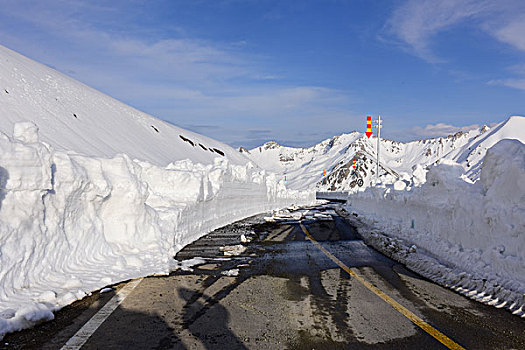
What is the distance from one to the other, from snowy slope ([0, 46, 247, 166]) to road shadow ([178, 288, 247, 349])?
1714cm

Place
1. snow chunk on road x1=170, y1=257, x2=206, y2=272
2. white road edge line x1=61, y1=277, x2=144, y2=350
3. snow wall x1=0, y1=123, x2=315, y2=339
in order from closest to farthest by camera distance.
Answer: white road edge line x1=61, y1=277, x2=144, y2=350, snow wall x1=0, y1=123, x2=315, y2=339, snow chunk on road x1=170, y1=257, x2=206, y2=272

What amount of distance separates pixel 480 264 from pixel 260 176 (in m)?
23.8

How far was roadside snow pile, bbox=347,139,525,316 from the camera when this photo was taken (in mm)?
6367

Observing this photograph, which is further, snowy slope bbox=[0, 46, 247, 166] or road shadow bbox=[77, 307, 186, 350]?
snowy slope bbox=[0, 46, 247, 166]

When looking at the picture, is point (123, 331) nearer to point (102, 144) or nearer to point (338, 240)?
point (338, 240)

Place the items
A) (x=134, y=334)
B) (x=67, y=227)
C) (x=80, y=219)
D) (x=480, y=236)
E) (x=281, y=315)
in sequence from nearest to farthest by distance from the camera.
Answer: (x=134, y=334) < (x=281, y=315) < (x=67, y=227) < (x=80, y=219) < (x=480, y=236)

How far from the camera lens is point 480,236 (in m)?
7.98

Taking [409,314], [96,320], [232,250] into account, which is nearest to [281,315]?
[409,314]

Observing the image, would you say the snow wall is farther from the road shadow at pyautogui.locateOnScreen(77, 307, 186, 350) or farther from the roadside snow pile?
the roadside snow pile

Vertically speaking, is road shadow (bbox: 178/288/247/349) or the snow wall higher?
the snow wall

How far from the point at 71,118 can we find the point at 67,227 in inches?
1193

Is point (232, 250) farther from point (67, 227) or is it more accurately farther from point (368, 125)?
point (368, 125)

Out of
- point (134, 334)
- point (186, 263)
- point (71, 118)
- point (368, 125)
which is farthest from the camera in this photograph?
point (368, 125)

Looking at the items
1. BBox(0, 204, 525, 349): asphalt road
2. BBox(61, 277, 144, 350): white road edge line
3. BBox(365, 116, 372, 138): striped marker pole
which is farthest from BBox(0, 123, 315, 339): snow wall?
BBox(365, 116, 372, 138): striped marker pole
